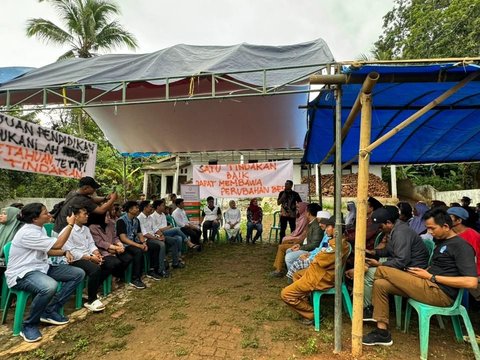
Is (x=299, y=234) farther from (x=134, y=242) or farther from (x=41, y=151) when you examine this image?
(x=41, y=151)

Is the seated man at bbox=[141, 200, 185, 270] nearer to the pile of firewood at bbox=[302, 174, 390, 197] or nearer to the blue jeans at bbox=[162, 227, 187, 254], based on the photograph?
the blue jeans at bbox=[162, 227, 187, 254]

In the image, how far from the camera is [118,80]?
14.4 feet

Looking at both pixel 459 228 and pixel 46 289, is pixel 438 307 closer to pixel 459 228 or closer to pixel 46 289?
pixel 459 228

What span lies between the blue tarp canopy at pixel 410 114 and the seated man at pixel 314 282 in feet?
6.07

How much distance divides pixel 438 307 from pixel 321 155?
5102 mm

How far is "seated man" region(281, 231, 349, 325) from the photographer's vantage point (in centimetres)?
311

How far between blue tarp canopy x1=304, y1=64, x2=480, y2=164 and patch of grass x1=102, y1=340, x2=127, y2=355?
348cm

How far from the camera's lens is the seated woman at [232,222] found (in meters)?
8.70

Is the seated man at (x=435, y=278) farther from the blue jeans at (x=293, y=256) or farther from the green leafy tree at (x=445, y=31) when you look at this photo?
the green leafy tree at (x=445, y=31)

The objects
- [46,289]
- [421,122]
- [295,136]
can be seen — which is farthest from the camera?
[295,136]

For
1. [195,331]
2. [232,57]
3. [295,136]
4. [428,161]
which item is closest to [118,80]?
[232,57]

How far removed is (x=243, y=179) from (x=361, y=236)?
5.86 meters

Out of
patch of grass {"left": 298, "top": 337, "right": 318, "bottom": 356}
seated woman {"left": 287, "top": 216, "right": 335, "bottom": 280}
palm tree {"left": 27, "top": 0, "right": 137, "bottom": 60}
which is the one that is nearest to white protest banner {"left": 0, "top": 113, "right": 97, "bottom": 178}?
seated woman {"left": 287, "top": 216, "right": 335, "bottom": 280}

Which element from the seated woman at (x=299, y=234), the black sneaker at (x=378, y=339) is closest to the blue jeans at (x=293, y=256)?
the seated woman at (x=299, y=234)
